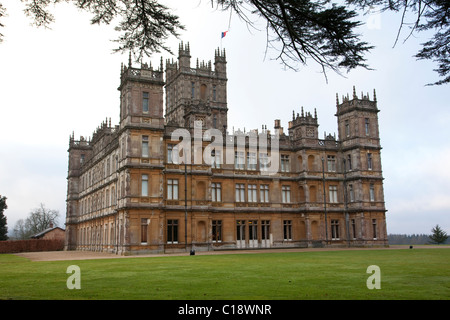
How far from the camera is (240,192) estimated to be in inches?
1916

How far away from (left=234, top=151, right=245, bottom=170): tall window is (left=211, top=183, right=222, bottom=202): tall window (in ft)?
10.3

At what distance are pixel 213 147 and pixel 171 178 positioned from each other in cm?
616

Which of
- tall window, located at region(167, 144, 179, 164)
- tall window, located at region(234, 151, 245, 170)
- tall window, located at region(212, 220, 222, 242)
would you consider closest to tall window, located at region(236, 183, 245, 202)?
tall window, located at region(234, 151, 245, 170)

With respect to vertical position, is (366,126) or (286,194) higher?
(366,126)

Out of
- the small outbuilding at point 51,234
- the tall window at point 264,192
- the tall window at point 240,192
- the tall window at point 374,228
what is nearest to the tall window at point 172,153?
the tall window at point 240,192

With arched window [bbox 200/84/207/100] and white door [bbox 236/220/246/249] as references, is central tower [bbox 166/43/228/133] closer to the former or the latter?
arched window [bbox 200/84/207/100]

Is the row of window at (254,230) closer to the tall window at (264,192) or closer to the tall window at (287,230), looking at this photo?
the tall window at (287,230)

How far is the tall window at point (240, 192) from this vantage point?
1912 inches

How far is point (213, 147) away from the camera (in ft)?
155

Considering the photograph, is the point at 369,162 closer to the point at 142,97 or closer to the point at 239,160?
the point at 239,160

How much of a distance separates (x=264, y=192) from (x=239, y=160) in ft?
15.7

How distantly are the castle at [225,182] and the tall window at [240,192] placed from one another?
0.11 metres

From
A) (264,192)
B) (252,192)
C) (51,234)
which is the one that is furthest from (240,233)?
(51,234)

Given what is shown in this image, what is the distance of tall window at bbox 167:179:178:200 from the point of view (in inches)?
1720
